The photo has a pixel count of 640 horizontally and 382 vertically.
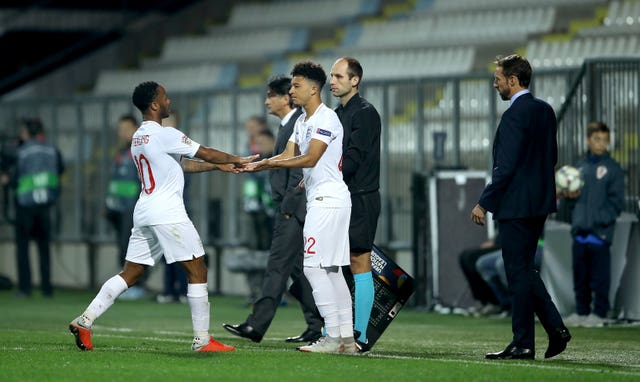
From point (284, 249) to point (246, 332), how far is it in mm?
720

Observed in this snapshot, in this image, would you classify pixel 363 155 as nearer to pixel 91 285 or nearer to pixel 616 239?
pixel 616 239

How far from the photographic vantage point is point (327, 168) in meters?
8.70

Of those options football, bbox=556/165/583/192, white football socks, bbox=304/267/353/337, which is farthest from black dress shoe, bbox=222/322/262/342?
football, bbox=556/165/583/192

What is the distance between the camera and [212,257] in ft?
60.3

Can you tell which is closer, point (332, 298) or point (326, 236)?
point (326, 236)

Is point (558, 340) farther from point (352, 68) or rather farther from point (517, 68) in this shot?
point (352, 68)

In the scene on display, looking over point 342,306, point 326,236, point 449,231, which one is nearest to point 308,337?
point 342,306

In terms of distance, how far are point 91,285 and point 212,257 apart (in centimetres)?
237

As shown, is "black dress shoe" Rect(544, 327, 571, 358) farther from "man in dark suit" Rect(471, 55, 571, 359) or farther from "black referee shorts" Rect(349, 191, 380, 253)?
"black referee shorts" Rect(349, 191, 380, 253)

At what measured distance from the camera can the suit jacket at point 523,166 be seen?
8.64 m

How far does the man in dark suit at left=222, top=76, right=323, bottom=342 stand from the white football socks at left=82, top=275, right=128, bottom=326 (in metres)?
1.20

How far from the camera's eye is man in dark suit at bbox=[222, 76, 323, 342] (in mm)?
10227

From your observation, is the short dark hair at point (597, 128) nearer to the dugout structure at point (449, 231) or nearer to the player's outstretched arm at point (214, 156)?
the dugout structure at point (449, 231)

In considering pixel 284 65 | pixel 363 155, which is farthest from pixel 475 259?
pixel 284 65
